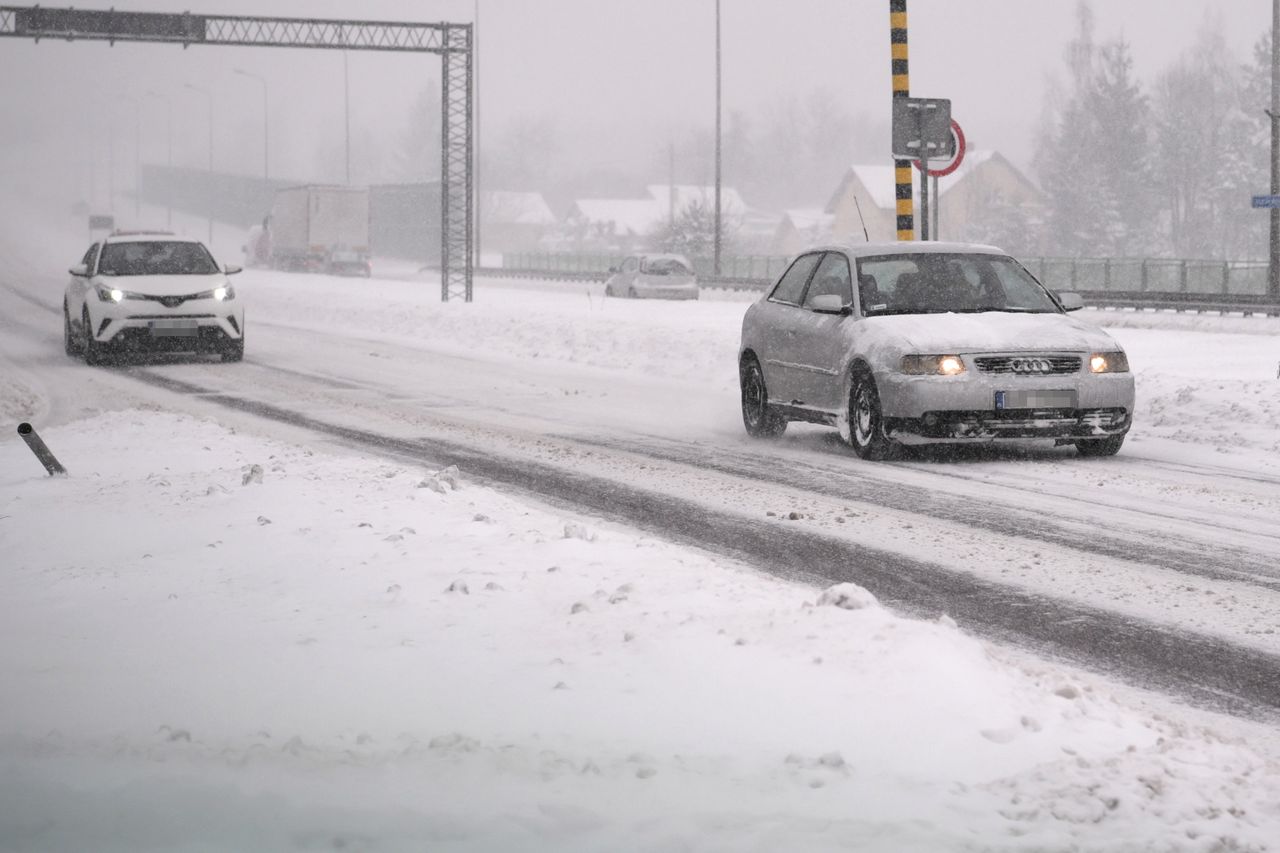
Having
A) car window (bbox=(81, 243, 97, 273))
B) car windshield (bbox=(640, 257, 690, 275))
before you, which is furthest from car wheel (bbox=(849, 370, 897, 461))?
car windshield (bbox=(640, 257, 690, 275))

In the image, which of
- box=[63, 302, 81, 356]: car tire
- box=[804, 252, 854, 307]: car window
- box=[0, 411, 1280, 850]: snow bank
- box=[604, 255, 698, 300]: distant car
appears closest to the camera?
box=[0, 411, 1280, 850]: snow bank

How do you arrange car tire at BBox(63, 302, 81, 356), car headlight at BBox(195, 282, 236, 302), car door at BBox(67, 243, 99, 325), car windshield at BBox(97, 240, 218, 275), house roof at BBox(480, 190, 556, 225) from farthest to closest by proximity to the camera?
house roof at BBox(480, 190, 556, 225) → car tire at BBox(63, 302, 81, 356) → car windshield at BBox(97, 240, 218, 275) → car door at BBox(67, 243, 99, 325) → car headlight at BBox(195, 282, 236, 302)

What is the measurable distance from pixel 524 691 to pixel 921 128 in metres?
12.1

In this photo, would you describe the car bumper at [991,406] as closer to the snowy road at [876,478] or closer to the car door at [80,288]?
the snowy road at [876,478]

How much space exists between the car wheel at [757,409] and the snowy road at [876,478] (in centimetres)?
21

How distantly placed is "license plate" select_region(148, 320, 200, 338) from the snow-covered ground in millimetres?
11684

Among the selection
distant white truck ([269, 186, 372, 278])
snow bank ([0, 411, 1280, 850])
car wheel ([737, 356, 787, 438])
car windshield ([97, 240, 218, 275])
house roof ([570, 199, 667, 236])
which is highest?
house roof ([570, 199, 667, 236])

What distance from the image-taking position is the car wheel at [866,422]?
11.4 meters

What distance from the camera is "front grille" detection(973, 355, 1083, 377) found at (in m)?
11.2

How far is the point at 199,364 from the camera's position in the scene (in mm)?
21875

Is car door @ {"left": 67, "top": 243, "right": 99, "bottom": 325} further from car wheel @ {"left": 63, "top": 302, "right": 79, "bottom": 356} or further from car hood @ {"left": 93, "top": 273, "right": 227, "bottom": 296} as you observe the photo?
car hood @ {"left": 93, "top": 273, "right": 227, "bottom": 296}

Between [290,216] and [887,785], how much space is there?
242ft

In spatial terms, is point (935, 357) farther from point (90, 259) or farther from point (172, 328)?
point (90, 259)

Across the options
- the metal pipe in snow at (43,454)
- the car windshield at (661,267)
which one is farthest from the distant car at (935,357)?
the car windshield at (661,267)
